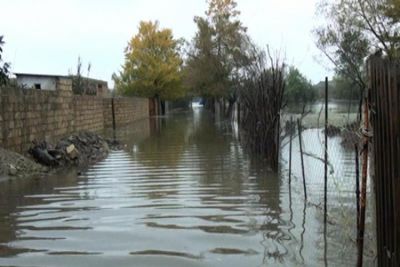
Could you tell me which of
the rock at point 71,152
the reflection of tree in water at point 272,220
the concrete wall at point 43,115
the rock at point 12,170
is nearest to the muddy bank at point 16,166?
the rock at point 12,170

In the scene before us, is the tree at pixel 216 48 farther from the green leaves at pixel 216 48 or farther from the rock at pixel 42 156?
the rock at pixel 42 156

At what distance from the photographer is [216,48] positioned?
49.2m

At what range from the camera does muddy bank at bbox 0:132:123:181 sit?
13.3 metres

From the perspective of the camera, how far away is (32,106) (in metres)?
16.9

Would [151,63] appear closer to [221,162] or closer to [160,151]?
[160,151]

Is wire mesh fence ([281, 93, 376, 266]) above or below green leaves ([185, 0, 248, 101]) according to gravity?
below

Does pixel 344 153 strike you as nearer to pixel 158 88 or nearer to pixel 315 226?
pixel 315 226

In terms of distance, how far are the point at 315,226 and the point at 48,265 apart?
3.55 m

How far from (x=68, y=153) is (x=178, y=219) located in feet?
28.4

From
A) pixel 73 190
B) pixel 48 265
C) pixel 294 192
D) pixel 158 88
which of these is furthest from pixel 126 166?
pixel 158 88

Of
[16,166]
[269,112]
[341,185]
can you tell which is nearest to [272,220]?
[341,185]

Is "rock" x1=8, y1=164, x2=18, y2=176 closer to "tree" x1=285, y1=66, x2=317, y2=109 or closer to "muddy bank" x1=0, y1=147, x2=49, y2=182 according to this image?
"muddy bank" x1=0, y1=147, x2=49, y2=182

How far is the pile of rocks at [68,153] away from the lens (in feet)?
50.6

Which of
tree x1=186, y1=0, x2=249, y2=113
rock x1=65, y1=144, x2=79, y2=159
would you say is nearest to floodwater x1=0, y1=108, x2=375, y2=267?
rock x1=65, y1=144, x2=79, y2=159
